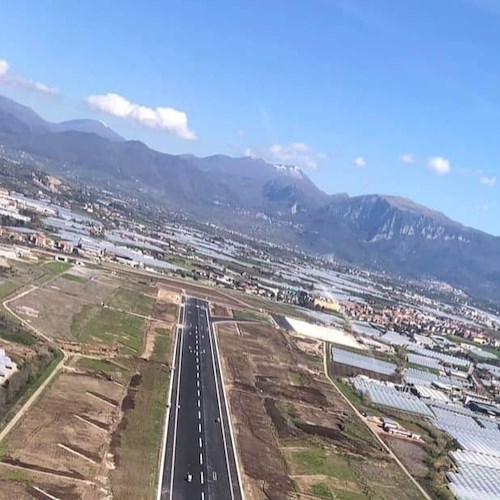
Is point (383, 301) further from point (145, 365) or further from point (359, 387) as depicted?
point (145, 365)

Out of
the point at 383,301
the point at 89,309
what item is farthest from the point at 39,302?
the point at 383,301

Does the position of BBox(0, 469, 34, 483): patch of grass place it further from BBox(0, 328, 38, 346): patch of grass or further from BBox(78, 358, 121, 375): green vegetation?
BBox(0, 328, 38, 346): patch of grass

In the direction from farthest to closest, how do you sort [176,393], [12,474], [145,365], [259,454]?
[145,365] → [176,393] → [259,454] → [12,474]

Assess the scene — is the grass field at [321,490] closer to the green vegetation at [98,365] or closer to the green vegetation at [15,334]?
the green vegetation at [98,365]

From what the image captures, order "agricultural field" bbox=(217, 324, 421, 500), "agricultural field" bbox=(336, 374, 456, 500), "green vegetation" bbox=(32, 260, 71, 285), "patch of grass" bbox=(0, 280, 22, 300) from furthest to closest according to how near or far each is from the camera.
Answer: "green vegetation" bbox=(32, 260, 71, 285), "patch of grass" bbox=(0, 280, 22, 300), "agricultural field" bbox=(336, 374, 456, 500), "agricultural field" bbox=(217, 324, 421, 500)

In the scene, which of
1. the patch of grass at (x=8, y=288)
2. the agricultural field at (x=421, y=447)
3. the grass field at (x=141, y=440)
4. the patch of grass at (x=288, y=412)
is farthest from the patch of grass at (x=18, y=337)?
the agricultural field at (x=421, y=447)

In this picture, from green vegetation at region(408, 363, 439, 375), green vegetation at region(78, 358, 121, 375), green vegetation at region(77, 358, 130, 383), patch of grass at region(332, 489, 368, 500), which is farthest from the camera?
green vegetation at region(408, 363, 439, 375)

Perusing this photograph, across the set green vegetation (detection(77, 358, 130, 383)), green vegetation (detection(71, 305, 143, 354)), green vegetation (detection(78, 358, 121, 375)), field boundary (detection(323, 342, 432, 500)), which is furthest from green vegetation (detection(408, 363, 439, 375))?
green vegetation (detection(78, 358, 121, 375))

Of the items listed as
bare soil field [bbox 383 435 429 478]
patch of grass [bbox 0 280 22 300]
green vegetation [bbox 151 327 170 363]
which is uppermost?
bare soil field [bbox 383 435 429 478]
